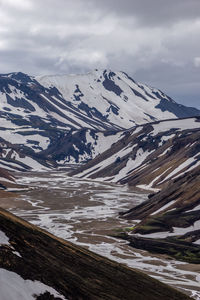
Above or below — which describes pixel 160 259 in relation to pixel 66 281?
below

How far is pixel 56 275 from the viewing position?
39688 mm

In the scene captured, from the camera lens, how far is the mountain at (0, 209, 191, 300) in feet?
115

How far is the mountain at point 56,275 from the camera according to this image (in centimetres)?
3519

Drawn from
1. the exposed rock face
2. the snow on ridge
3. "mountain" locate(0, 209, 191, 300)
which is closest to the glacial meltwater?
the exposed rock face

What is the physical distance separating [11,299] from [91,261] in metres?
23.7

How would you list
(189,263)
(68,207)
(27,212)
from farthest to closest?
(68,207), (27,212), (189,263)

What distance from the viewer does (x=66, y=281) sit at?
3956cm

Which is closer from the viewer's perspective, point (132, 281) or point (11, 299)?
point (11, 299)

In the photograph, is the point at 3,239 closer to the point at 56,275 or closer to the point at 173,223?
the point at 56,275

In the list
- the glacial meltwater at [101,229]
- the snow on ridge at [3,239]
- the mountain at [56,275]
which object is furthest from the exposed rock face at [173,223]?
the snow on ridge at [3,239]

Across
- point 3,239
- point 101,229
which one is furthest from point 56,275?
point 101,229

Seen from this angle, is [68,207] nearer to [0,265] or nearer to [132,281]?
[132,281]

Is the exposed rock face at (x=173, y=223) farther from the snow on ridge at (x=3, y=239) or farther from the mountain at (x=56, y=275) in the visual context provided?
the snow on ridge at (x=3, y=239)

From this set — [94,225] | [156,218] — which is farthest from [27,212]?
[156,218]
